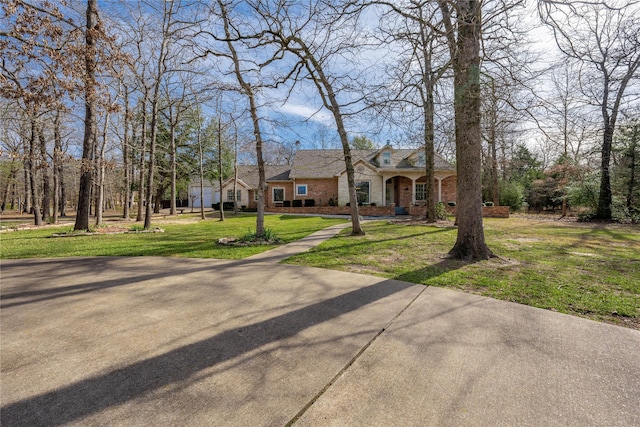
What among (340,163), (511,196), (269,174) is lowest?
(511,196)

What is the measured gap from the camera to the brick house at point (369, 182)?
73.1ft

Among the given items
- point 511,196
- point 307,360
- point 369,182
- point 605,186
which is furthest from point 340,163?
point 307,360

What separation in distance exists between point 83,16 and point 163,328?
9.92 m

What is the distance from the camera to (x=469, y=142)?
602 cm

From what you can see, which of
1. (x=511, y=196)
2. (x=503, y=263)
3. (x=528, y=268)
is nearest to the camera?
(x=528, y=268)

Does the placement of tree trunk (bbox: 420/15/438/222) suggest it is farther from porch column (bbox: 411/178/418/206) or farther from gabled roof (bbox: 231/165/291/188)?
gabled roof (bbox: 231/165/291/188)

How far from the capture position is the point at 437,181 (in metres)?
22.5

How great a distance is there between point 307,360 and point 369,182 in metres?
21.8

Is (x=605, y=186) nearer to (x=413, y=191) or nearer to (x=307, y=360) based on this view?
(x=413, y=191)

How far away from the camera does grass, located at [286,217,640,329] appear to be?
370 centimetres

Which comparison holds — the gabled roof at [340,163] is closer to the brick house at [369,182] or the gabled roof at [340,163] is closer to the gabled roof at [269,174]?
the brick house at [369,182]

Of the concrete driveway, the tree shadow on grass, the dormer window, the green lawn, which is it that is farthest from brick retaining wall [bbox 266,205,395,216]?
the concrete driveway

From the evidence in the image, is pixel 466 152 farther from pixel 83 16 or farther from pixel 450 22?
pixel 83 16

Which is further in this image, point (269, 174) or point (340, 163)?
point (269, 174)
